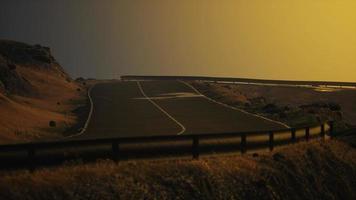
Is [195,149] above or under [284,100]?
above

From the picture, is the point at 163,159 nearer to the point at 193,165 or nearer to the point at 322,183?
the point at 193,165

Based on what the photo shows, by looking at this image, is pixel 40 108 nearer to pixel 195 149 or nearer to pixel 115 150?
pixel 195 149

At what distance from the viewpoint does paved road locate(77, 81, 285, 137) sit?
→ 4184 centimetres

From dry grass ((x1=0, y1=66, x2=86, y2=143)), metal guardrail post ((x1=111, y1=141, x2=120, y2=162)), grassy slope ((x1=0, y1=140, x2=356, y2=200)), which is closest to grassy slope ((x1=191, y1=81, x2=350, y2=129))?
grassy slope ((x1=0, y1=140, x2=356, y2=200))

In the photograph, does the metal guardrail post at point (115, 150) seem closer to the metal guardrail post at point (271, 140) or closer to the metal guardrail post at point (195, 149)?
the metal guardrail post at point (195, 149)

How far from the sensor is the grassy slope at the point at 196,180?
18.7 meters

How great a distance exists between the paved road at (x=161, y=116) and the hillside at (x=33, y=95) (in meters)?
2.47

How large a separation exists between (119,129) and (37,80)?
122 ft

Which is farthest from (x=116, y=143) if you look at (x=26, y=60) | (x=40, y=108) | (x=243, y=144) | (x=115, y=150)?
(x=26, y=60)

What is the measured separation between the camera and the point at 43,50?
100625mm

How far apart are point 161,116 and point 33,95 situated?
17.9 metres

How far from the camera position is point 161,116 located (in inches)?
2071

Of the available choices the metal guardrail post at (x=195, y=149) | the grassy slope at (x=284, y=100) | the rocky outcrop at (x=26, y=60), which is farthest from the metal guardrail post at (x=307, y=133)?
the rocky outcrop at (x=26, y=60)

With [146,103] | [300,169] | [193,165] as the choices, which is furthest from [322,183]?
[146,103]
